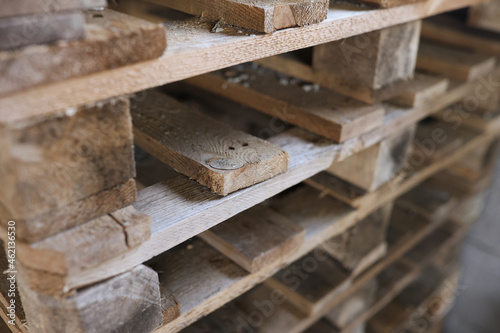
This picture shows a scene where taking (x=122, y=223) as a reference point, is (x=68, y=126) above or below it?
above

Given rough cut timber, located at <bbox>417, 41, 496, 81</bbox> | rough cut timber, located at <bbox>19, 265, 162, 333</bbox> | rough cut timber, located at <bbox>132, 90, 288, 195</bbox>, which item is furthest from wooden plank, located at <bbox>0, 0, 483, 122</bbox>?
rough cut timber, located at <bbox>417, 41, 496, 81</bbox>

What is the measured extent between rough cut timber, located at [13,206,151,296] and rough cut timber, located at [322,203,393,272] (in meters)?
1.04

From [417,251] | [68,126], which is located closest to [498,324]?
[417,251]

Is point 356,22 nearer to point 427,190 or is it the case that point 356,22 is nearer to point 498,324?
point 427,190

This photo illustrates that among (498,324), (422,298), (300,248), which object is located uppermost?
(300,248)

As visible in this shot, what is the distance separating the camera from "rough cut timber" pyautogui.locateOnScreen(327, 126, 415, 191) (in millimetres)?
1615

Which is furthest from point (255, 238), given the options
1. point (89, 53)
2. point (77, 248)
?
point (89, 53)

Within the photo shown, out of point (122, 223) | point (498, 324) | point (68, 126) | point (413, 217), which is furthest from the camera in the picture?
point (498, 324)

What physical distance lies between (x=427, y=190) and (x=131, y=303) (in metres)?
1.97

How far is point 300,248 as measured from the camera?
145 cm

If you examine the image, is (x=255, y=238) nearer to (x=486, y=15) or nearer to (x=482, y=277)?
(x=486, y=15)

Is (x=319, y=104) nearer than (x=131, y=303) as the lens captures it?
No

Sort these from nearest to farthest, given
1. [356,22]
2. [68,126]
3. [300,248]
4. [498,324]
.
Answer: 1. [68,126]
2. [356,22]
3. [300,248]
4. [498,324]

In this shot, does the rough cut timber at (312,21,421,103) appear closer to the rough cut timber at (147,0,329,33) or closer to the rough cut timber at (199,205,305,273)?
the rough cut timber at (147,0,329,33)
